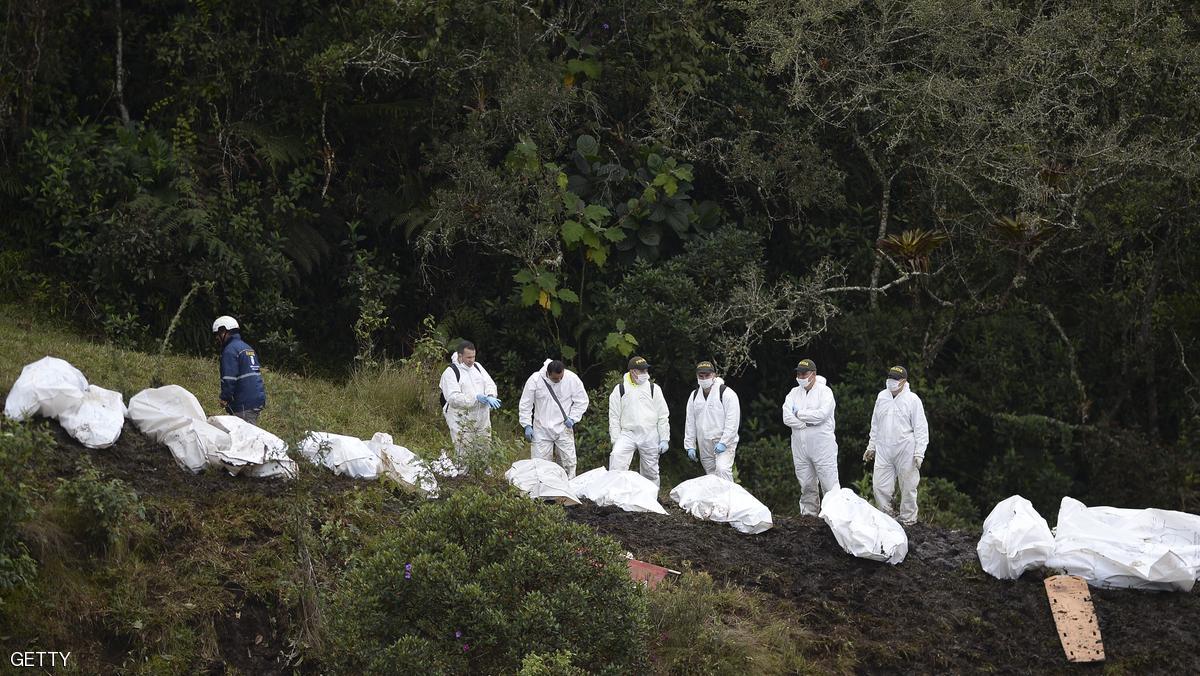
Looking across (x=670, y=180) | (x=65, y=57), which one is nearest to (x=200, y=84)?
(x=65, y=57)

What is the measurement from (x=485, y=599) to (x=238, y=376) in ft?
17.1

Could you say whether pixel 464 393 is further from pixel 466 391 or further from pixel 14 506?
pixel 14 506

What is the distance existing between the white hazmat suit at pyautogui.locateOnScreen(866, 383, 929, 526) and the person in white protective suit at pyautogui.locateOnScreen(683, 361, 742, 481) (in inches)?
59.0

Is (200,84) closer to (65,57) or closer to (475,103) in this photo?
(65,57)

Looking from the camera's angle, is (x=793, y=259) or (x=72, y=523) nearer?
(x=72, y=523)

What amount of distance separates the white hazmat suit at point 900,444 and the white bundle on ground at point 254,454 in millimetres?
6268

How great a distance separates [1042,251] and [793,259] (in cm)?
362

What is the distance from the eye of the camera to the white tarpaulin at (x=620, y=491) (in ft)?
39.8

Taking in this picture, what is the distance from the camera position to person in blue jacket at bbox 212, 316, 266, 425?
11.9 m

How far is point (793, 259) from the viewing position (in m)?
20.2

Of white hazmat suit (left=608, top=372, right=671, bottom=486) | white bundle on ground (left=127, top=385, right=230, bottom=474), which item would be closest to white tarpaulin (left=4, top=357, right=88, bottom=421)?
white bundle on ground (left=127, top=385, right=230, bottom=474)

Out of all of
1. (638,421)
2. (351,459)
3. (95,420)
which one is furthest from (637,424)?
(95,420)

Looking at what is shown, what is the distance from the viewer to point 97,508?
899cm

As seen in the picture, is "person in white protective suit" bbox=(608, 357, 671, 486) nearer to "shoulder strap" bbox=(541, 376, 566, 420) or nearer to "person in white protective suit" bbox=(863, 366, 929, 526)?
"shoulder strap" bbox=(541, 376, 566, 420)
